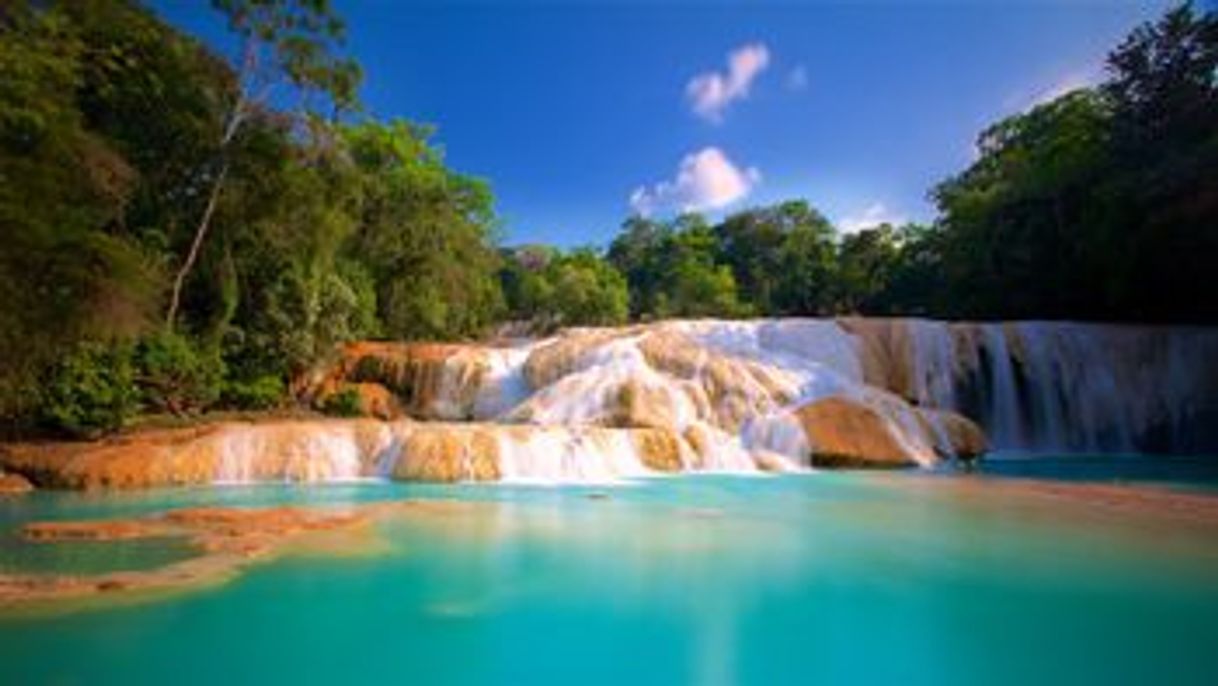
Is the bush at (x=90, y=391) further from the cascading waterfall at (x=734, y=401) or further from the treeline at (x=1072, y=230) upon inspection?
the treeline at (x=1072, y=230)

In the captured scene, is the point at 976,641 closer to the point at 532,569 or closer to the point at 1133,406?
the point at 532,569

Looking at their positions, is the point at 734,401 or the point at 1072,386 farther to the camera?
the point at 1072,386

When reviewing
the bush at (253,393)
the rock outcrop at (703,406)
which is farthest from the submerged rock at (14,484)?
the bush at (253,393)

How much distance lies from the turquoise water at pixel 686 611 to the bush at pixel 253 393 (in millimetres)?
8446

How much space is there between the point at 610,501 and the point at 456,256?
16920mm

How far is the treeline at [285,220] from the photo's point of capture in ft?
21.4

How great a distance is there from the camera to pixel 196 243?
1609cm

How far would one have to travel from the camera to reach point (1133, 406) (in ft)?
67.3

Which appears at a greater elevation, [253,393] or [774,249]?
[774,249]

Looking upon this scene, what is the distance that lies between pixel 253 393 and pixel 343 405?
6.17ft

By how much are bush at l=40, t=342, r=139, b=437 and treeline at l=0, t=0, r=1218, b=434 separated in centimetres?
4

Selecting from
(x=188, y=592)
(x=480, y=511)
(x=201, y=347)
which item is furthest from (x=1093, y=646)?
(x=201, y=347)

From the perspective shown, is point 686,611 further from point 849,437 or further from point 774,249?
point 774,249

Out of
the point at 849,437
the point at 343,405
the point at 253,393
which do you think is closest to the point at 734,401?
the point at 849,437
